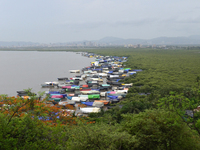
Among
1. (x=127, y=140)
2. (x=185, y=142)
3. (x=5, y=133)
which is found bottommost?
(x=185, y=142)

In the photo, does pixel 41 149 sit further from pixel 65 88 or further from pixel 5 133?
pixel 65 88

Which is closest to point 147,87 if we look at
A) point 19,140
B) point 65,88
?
point 65,88

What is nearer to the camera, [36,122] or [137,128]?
[36,122]

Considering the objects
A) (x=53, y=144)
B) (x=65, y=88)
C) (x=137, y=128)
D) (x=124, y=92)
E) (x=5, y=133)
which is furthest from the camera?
(x=65, y=88)

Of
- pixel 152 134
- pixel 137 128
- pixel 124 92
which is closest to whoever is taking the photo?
pixel 152 134

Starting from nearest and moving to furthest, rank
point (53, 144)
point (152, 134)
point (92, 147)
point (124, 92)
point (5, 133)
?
point (92, 147) < point (5, 133) < point (53, 144) < point (152, 134) < point (124, 92)

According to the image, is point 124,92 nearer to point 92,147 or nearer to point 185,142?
point 185,142

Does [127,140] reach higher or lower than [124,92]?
higher

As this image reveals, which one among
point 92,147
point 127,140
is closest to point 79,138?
point 92,147

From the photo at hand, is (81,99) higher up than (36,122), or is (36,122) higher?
(36,122)
